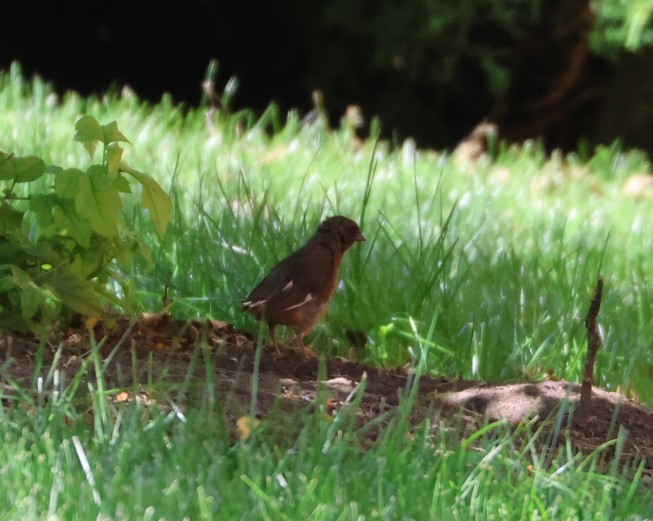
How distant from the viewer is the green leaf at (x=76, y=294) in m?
3.07

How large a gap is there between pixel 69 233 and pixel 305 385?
0.72 m

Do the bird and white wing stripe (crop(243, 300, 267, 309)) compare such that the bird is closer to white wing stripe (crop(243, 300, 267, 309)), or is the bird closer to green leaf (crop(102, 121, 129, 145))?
white wing stripe (crop(243, 300, 267, 309))

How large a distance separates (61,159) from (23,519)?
3.68 metres

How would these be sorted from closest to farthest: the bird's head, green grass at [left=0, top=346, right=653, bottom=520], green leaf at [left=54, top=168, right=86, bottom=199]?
green grass at [left=0, top=346, right=653, bottom=520] < green leaf at [left=54, top=168, right=86, bottom=199] < the bird's head

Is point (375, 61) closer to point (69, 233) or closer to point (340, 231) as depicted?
point (340, 231)

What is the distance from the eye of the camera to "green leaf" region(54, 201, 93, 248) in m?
3.09

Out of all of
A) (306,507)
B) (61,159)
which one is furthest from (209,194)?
(306,507)

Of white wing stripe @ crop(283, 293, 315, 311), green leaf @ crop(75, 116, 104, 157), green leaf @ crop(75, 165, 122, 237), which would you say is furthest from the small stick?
green leaf @ crop(75, 116, 104, 157)

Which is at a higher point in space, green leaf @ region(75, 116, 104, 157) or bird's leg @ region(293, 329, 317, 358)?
green leaf @ region(75, 116, 104, 157)

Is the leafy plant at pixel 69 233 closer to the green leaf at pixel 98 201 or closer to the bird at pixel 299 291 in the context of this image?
the green leaf at pixel 98 201

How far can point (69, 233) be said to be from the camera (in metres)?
3.13

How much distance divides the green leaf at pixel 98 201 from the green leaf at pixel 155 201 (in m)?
0.07

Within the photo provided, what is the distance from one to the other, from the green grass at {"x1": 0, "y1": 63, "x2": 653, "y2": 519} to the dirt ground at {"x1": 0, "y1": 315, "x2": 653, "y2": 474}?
0.10 meters

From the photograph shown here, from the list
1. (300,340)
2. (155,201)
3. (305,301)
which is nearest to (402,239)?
(300,340)
